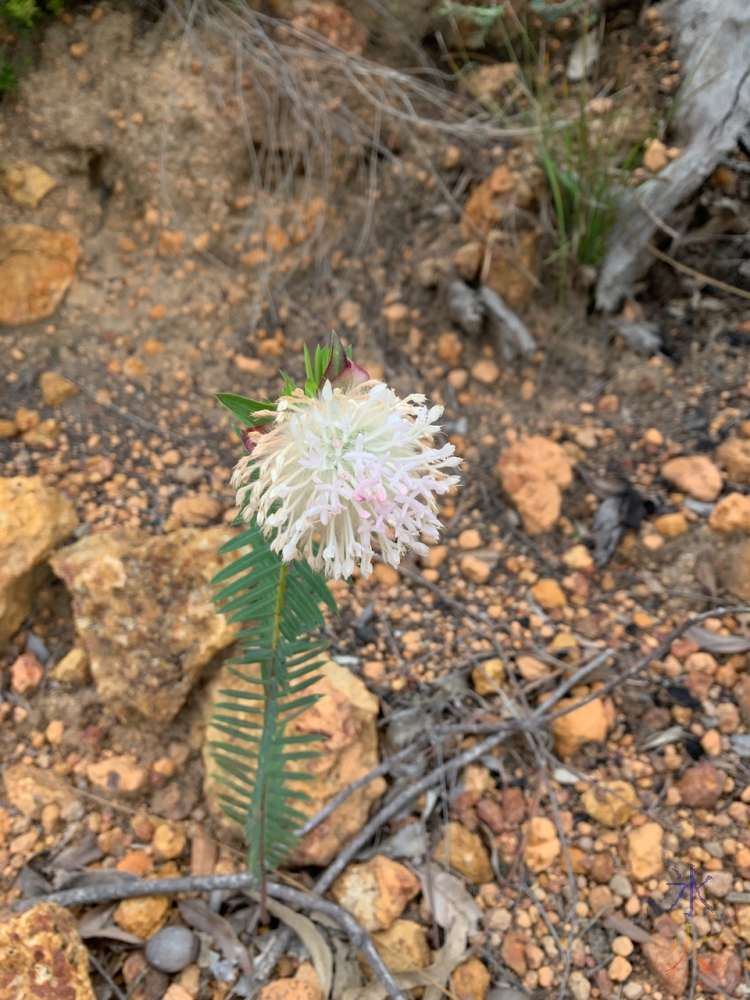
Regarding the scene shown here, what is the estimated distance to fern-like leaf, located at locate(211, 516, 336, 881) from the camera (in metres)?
1.63

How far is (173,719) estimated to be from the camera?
8.05 ft

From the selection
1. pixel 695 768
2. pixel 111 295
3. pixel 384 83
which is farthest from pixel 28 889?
pixel 384 83

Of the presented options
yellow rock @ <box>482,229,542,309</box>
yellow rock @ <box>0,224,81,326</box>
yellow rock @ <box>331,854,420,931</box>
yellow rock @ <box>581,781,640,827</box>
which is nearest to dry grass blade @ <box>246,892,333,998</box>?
yellow rock @ <box>331,854,420,931</box>

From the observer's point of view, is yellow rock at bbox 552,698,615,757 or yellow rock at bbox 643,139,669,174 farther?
yellow rock at bbox 643,139,669,174

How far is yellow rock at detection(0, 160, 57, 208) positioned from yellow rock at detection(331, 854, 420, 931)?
3.21 meters

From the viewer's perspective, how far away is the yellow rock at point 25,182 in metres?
3.14

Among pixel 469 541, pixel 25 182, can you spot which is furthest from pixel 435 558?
pixel 25 182

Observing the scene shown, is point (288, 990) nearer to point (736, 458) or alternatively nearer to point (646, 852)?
point (646, 852)

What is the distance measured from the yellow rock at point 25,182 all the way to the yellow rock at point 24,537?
1451 millimetres

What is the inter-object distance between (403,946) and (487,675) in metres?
0.93

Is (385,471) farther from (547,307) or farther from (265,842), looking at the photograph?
(547,307)

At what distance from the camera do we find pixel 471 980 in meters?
2.05

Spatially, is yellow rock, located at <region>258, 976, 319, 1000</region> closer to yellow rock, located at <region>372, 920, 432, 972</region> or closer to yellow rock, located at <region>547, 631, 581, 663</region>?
yellow rock, located at <region>372, 920, 432, 972</region>

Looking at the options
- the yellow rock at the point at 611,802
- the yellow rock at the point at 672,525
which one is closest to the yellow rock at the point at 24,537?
the yellow rock at the point at 611,802
